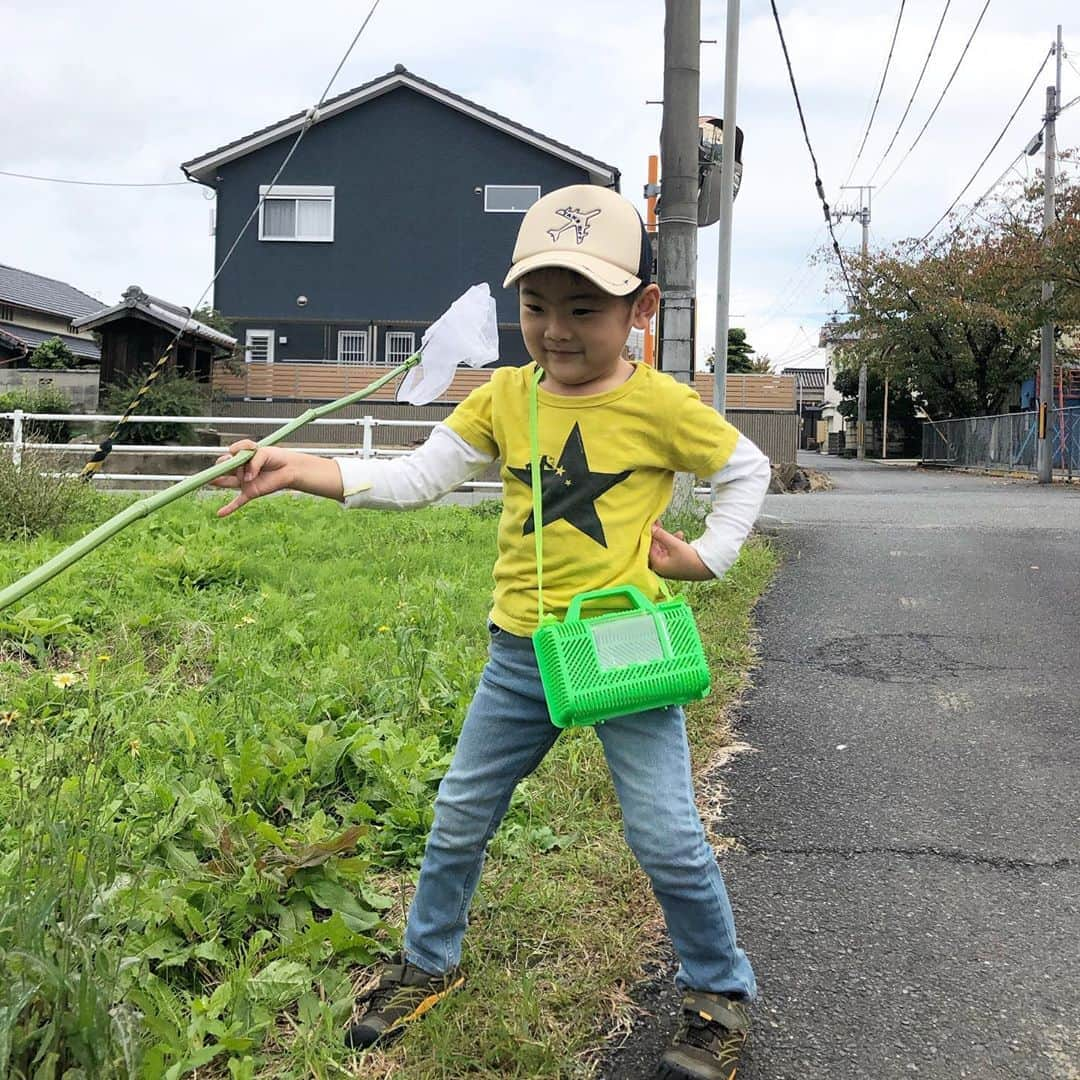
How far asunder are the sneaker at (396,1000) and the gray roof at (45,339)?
32.6 meters

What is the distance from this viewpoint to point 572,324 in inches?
81.3

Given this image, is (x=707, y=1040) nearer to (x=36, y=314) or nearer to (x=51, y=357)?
(x=51, y=357)

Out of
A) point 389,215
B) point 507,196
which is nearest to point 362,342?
point 389,215

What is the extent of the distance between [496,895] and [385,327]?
969 inches

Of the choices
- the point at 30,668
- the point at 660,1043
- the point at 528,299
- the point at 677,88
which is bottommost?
the point at 660,1043

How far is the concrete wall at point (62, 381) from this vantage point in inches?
930

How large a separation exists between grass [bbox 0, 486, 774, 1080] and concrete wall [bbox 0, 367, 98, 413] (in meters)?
19.8

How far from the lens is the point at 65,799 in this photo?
2635 mm

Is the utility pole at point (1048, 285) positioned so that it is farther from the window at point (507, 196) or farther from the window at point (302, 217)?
the window at point (302, 217)

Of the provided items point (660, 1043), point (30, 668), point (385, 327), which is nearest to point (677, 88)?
point (30, 668)

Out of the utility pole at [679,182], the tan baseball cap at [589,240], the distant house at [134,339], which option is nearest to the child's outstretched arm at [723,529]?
the tan baseball cap at [589,240]

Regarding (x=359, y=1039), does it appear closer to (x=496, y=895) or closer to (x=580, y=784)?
(x=496, y=895)

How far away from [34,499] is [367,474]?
578 cm

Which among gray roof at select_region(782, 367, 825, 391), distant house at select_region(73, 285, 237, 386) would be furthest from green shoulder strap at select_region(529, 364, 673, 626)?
gray roof at select_region(782, 367, 825, 391)
